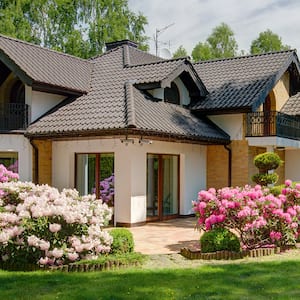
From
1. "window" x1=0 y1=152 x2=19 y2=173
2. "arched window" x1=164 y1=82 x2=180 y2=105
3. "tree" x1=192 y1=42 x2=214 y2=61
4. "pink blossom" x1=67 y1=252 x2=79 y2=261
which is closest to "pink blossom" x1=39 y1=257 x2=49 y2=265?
"pink blossom" x1=67 y1=252 x2=79 y2=261

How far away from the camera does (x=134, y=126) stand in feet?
49.7

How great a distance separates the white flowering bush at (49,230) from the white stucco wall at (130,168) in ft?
18.5

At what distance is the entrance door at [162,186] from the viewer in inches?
694

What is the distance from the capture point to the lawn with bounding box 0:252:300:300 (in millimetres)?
6973

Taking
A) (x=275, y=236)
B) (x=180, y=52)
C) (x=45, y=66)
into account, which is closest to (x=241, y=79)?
(x=45, y=66)

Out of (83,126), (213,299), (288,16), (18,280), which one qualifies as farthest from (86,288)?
(288,16)

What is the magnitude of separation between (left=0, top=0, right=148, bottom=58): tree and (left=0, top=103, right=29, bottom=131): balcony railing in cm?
2123

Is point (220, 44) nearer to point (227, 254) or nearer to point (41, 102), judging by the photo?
point (41, 102)

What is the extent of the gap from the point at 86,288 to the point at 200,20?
107ft

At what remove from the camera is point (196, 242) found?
13.1 meters

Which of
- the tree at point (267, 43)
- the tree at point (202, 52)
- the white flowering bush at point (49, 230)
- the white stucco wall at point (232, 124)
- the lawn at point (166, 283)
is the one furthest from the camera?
the tree at point (267, 43)

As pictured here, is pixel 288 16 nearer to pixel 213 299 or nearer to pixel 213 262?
pixel 213 262

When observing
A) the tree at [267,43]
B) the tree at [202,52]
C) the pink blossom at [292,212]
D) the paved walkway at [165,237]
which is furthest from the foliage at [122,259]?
the tree at [267,43]

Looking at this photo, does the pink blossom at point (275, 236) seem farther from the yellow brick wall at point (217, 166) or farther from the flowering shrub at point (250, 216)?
the yellow brick wall at point (217, 166)
